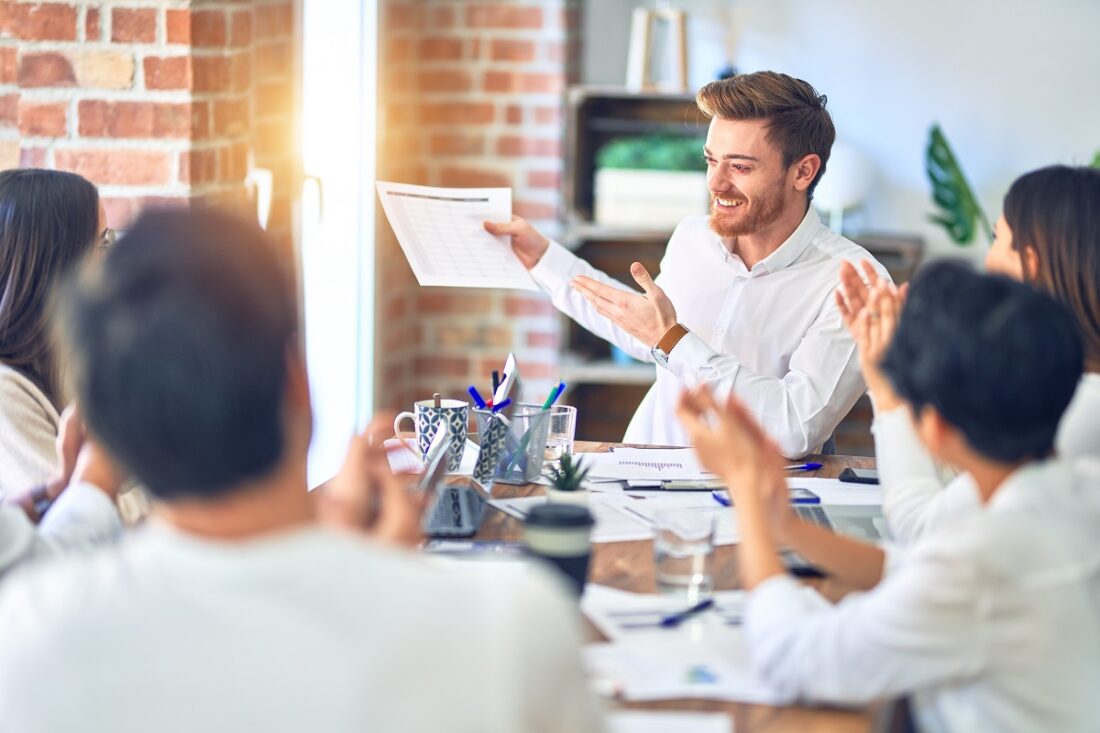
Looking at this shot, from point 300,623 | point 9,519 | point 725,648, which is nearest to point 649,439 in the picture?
point 725,648

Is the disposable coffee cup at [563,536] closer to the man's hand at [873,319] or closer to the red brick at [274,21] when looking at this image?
the man's hand at [873,319]

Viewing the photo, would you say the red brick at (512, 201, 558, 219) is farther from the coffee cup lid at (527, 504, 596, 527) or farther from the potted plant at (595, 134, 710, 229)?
the coffee cup lid at (527, 504, 596, 527)

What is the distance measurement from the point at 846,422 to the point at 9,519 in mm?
3099

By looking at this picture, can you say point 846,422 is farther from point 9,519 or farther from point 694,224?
point 9,519

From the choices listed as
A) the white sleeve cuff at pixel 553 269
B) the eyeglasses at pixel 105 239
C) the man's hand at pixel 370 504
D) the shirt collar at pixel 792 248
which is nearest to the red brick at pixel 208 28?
the eyeglasses at pixel 105 239

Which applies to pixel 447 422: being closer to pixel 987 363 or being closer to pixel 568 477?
pixel 568 477

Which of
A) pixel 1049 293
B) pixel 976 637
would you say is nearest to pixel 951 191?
pixel 1049 293

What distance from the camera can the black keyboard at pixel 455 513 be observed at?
5.77ft

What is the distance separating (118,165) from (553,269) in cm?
89

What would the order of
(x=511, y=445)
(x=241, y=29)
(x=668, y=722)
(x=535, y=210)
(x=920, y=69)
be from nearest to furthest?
(x=668, y=722)
(x=511, y=445)
(x=241, y=29)
(x=535, y=210)
(x=920, y=69)

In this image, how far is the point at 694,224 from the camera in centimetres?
292

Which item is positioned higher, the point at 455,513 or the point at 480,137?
the point at 480,137

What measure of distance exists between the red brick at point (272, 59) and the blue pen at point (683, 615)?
5.66 feet

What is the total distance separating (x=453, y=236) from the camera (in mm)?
2545
